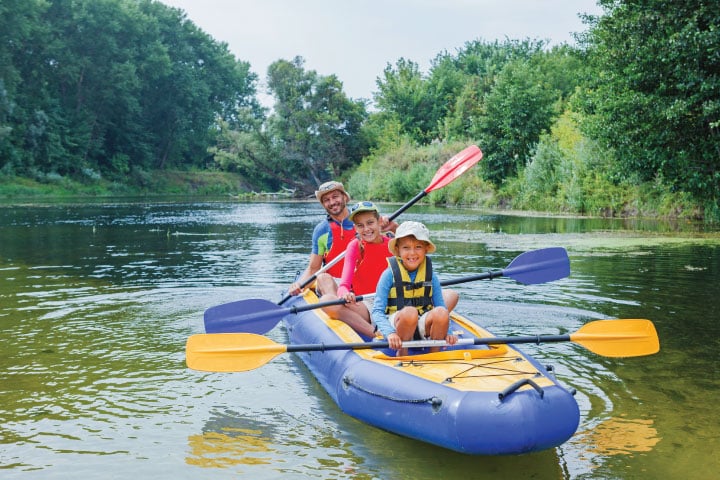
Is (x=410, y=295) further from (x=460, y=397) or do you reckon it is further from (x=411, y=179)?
(x=411, y=179)

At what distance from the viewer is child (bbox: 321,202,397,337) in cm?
489

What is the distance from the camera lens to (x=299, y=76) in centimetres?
4197

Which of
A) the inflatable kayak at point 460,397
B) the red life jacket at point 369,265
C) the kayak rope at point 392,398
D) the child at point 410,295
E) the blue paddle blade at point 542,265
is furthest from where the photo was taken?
the blue paddle blade at point 542,265

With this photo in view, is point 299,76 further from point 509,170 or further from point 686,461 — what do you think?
point 686,461

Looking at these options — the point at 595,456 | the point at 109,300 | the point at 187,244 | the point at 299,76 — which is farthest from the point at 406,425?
the point at 299,76

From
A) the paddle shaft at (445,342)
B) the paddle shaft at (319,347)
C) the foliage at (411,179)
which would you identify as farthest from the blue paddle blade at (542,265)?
the foliage at (411,179)

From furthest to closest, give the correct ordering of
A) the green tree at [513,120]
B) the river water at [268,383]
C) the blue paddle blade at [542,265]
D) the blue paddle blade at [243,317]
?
the green tree at [513,120]
the blue paddle blade at [542,265]
the blue paddle blade at [243,317]
the river water at [268,383]

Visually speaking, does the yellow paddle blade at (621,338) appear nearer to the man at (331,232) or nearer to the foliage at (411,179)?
the man at (331,232)

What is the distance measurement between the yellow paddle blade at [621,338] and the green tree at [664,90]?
6.99 meters

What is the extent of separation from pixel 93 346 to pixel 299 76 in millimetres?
37704

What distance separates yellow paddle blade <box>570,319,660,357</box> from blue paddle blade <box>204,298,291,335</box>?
6.42ft

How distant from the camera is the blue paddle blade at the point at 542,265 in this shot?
567 centimetres

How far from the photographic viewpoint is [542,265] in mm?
5695

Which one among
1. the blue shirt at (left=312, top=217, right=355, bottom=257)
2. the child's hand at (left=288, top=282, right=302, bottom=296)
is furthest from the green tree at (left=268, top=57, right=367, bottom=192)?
the child's hand at (left=288, top=282, right=302, bottom=296)
